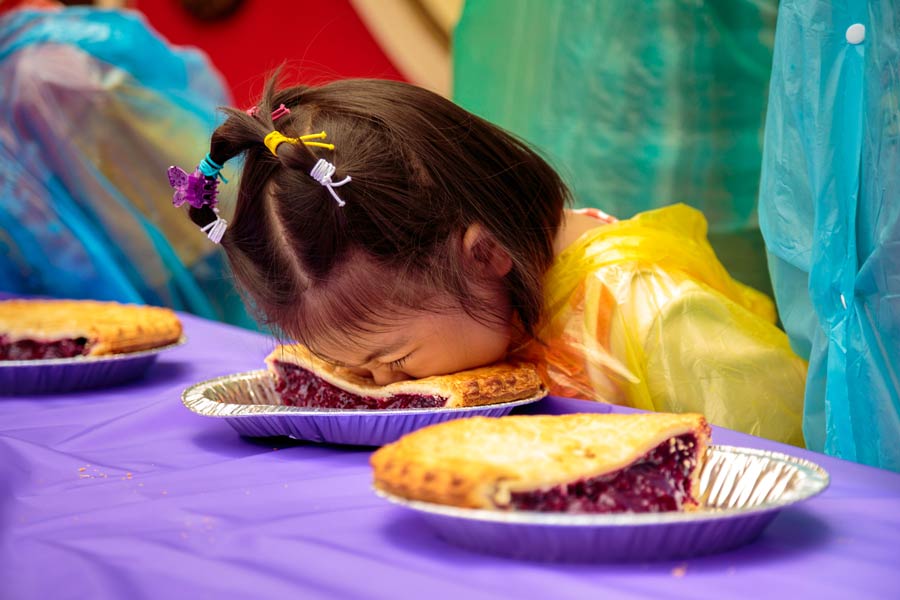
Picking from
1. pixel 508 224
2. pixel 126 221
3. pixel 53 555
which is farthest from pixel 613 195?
pixel 53 555

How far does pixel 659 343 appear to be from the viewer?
1310 millimetres

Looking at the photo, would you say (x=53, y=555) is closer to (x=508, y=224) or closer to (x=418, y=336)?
(x=418, y=336)

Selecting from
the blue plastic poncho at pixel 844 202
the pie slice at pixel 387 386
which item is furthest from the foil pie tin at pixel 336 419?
the blue plastic poncho at pixel 844 202

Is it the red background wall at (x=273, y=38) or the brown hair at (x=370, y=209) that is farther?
the red background wall at (x=273, y=38)

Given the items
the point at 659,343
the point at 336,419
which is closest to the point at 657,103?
the point at 659,343

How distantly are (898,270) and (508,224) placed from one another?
46cm

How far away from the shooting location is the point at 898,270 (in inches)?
41.0

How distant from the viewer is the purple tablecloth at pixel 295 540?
0.67 m

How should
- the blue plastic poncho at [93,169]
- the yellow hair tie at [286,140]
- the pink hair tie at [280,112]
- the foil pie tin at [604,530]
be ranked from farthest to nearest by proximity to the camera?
the blue plastic poncho at [93,169] < the pink hair tie at [280,112] < the yellow hair tie at [286,140] < the foil pie tin at [604,530]

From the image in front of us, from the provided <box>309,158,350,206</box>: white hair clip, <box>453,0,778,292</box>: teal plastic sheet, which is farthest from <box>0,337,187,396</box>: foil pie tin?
<box>453,0,778,292</box>: teal plastic sheet

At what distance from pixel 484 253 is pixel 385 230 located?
14cm

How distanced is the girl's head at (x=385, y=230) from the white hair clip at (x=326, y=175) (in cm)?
1

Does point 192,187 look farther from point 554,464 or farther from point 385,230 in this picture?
point 554,464

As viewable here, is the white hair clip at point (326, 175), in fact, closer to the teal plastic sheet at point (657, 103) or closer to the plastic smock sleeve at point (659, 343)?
the plastic smock sleeve at point (659, 343)
